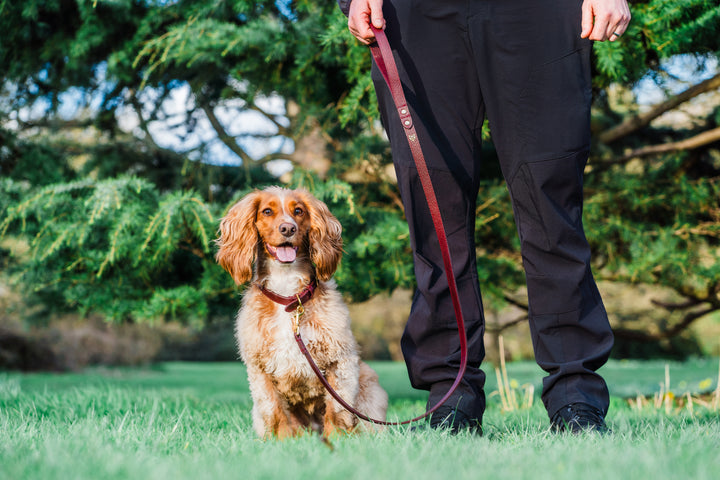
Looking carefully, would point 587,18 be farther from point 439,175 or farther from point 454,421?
point 454,421

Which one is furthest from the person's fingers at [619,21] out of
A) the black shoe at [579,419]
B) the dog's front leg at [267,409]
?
the dog's front leg at [267,409]

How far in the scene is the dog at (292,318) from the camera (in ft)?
8.57

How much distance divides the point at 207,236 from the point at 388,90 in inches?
71.3

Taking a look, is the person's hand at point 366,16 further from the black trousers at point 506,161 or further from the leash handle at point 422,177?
the black trousers at point 506,161

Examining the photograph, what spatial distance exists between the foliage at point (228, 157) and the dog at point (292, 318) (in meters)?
0.79

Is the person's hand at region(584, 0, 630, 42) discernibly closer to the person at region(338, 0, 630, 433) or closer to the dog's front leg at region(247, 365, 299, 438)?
the person at region(338, 0, 630, 433)

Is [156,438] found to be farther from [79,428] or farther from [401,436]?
[401,436]

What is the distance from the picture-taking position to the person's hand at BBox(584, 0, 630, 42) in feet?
7.01

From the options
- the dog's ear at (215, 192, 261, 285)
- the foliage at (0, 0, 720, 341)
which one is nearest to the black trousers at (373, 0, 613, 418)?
the dog's ear at (215, 192, 261, 285)

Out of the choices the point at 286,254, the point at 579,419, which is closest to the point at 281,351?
the point at 286,254

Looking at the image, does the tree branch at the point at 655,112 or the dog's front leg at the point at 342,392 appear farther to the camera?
the tree branch at the point at 655,112

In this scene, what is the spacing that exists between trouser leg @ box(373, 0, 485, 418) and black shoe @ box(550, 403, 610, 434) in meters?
0.33

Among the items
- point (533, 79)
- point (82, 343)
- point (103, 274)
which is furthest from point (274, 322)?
point (82, 343)

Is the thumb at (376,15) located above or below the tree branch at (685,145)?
above
